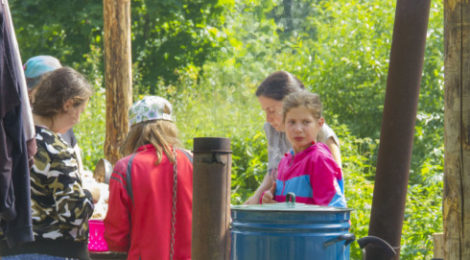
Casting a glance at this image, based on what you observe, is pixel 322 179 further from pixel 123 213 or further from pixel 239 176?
pixel 239 176

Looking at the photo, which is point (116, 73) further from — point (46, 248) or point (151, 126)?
point (46, 248)

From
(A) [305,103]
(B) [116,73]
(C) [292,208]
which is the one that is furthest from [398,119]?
(B) [116,73]

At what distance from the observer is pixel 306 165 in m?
3.82

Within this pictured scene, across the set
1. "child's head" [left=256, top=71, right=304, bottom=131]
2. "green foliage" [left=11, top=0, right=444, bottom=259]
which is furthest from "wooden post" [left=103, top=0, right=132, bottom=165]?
"child's head" [left=256, top=71, right=304, bottom=131]

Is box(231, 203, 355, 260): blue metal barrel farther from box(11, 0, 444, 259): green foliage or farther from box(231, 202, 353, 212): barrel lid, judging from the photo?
box(11, 0, 444, 259): green foliage

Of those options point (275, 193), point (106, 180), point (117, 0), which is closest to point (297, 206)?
point (275, 193)

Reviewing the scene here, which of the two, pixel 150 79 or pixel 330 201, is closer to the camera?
pixel 330 201

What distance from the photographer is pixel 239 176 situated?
9.65 metres

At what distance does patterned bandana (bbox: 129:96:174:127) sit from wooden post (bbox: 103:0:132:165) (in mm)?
4080

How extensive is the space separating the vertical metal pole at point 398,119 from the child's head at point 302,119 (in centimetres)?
56

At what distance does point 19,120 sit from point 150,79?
15153mm

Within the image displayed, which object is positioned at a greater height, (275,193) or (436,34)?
(436,34)

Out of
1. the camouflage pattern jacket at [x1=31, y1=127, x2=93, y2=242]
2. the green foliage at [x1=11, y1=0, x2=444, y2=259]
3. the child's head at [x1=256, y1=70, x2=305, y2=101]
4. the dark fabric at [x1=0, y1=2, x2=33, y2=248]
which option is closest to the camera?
the dark fabric at [x1=0, y1=2, x2=33, y2=248]

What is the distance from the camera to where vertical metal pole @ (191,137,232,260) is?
11.5ft
